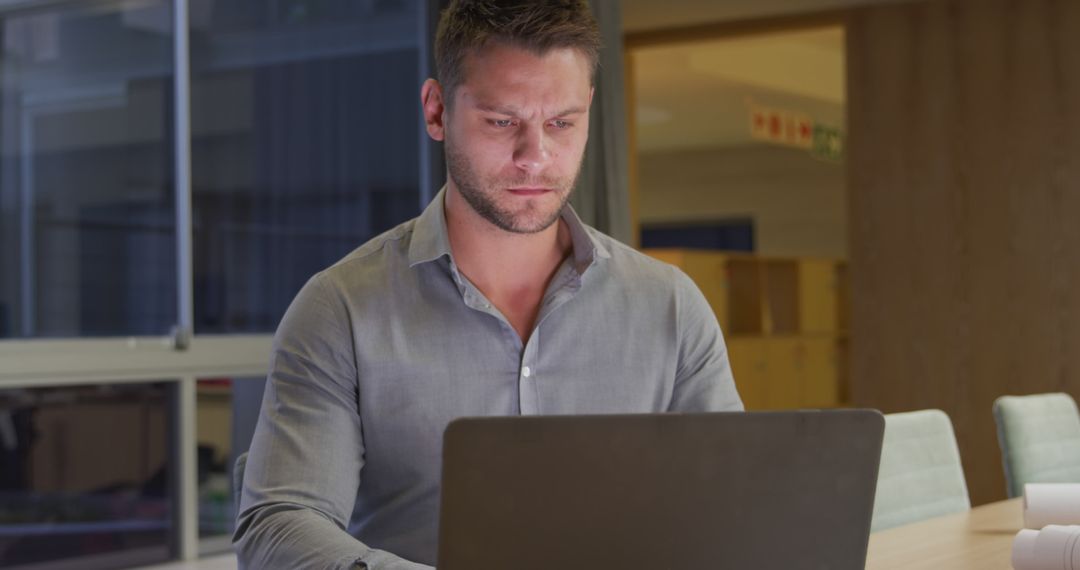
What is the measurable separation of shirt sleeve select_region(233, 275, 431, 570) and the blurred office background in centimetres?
297

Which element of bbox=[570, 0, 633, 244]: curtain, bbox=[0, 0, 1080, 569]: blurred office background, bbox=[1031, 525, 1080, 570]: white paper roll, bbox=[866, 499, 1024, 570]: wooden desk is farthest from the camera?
bbox=[570, 0, 633, 244]: curtain

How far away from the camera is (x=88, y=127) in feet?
15.5

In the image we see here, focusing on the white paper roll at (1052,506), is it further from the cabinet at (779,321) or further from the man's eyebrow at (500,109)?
the cabinet at (779,321)

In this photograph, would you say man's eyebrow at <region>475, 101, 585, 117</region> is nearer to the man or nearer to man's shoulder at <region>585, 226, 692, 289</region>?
the man

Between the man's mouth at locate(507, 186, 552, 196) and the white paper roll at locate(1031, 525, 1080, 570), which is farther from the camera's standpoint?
the white paper roll at locate(1031, 525, 1080, 570)

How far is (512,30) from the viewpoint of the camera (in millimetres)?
1434

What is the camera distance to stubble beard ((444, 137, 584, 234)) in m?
1.44

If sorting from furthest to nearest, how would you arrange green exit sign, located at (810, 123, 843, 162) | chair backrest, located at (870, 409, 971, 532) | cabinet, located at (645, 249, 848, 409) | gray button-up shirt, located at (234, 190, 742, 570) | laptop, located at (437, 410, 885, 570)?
green exit sign, located at (810, 123, 843, 162) < cabinet, located at (645, 249, 848, 409) < chair backrest, located at (870, 409, 971, 532) < gray button-up shirt, located at (234, 190, 742, 570) < laptop, located at (437, 410, 885, 570)

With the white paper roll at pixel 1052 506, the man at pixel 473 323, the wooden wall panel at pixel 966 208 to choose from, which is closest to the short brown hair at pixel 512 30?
the man at pixel 473 323

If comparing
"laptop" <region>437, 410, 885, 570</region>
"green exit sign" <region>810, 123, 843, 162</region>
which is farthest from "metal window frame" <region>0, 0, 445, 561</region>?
"green exit sign" <region>810, 123, 843, 162</region>

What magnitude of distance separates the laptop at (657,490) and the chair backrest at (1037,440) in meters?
2.16

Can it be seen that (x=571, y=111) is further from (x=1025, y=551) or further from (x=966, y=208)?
(x=966, y=208)

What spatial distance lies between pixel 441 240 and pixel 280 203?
3.74m

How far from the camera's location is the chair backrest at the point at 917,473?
2564 millimetres
